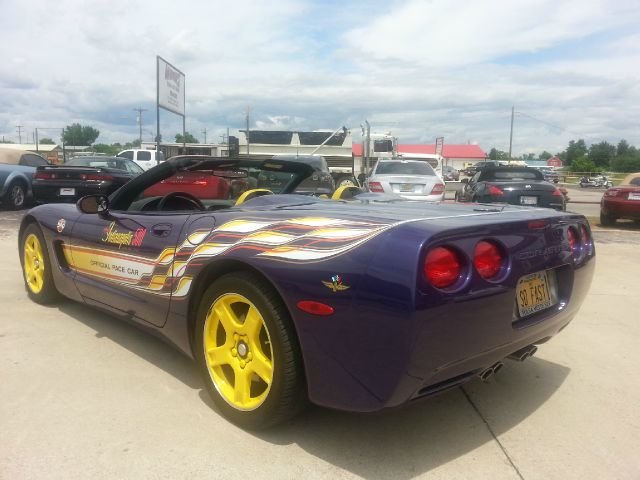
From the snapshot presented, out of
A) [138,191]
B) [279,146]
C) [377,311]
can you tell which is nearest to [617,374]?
[377,311]

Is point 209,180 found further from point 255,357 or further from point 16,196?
point 16,196

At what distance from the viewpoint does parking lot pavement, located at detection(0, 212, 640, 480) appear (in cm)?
221

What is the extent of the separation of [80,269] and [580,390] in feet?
10.7

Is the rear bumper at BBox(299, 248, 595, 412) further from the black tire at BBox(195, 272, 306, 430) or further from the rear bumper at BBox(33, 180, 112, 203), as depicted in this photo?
the rear bumper at BBox(33, 180, 112, 203)

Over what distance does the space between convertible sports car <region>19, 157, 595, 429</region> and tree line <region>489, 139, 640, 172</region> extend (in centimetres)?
7903

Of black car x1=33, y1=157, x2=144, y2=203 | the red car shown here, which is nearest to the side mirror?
black car x1=33, y1=157, x2=144, y2=203

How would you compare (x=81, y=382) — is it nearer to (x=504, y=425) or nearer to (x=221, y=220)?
(x=221, y=220)

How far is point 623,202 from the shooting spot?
35.3 ft

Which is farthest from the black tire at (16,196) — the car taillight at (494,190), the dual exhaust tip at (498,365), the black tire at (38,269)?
the dual exhaust tip at (498,365)

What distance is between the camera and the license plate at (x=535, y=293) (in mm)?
2320

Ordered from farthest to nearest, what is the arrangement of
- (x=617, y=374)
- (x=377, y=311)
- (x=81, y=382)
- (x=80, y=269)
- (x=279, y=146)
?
(x=279, y=146) < (x=80, y=269) < (x=617, y=374) < (x=81, y=382) < (x=377, y=311)

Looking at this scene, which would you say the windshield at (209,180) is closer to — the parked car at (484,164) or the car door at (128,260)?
the car door at (128,260)

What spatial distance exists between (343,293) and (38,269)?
337cm

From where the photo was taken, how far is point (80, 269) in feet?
12.4
